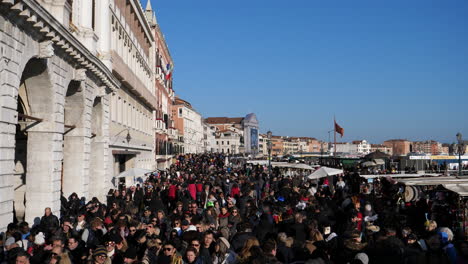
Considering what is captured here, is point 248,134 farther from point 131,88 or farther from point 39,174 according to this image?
point 39,174

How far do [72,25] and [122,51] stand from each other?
9787mm

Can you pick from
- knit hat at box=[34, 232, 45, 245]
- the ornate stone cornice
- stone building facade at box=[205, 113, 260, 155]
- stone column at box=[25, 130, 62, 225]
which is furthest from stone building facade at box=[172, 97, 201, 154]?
knit hat at box=[34, 232, 45, 245]

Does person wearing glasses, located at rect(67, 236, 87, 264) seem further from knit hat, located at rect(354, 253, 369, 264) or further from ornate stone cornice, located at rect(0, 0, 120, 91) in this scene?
ornate stone cornice, located at rect(0, 0, 120, 91)

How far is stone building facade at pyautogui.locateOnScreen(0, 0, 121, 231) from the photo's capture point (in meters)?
10.8

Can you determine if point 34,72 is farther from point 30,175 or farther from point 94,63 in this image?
point 94,63

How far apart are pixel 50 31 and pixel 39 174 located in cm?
405

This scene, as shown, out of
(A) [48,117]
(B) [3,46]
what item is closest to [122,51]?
(A) [48,117]

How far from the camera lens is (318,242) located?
310 inches

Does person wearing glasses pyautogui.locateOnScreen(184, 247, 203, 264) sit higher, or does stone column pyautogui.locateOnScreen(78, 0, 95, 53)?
stone column pyautogui.locateOnScreen(78, 0, 95, 53)

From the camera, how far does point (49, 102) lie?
1397 cm

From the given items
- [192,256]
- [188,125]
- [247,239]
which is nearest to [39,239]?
[247,239]

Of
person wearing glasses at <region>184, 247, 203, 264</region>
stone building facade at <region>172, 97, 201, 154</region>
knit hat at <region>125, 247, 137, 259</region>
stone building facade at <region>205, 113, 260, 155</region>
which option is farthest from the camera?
stone building facade at <region>205, 113, 260, 155</region>

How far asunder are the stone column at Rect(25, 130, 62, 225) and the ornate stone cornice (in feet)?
8.51

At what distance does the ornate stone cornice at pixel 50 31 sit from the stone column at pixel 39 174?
2595 mm
